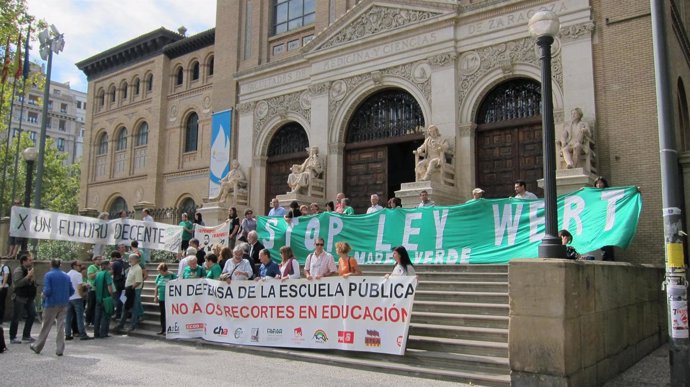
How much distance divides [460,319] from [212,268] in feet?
17.4

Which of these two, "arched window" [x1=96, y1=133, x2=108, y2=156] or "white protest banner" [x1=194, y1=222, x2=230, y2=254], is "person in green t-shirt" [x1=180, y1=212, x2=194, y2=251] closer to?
"white protest banner" [x1=194, y1=222, x2=230, y2=254]

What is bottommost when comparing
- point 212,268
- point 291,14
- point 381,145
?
point 212,268

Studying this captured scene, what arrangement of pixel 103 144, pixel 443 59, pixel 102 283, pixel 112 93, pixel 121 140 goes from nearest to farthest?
pixel 102 283 < pixel 443 59 < pixel 121 140 < pixel 112 93 < pixel 103 144

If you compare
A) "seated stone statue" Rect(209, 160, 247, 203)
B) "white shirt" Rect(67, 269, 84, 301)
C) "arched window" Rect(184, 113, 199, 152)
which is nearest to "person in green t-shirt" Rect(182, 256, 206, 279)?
"white shirt" Rect(67, 269, 84, 301)

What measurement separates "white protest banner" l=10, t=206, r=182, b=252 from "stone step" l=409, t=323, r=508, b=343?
35.2 feet

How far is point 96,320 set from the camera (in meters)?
13.0

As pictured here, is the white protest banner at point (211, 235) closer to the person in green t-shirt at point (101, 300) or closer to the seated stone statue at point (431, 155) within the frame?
the person in green t-shirt at point (101, 300)

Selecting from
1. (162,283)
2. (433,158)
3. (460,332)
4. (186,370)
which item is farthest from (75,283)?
(433,158)

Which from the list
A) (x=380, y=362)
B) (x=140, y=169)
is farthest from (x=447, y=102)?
(x=140, y=169)

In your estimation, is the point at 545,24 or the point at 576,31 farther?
the point at 576,31

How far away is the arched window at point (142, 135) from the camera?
35.3 meters

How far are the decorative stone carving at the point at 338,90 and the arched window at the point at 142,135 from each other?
17698 mm

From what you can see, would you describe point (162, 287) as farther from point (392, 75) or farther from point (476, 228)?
point (392, 75)

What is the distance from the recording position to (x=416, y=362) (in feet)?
29.3
